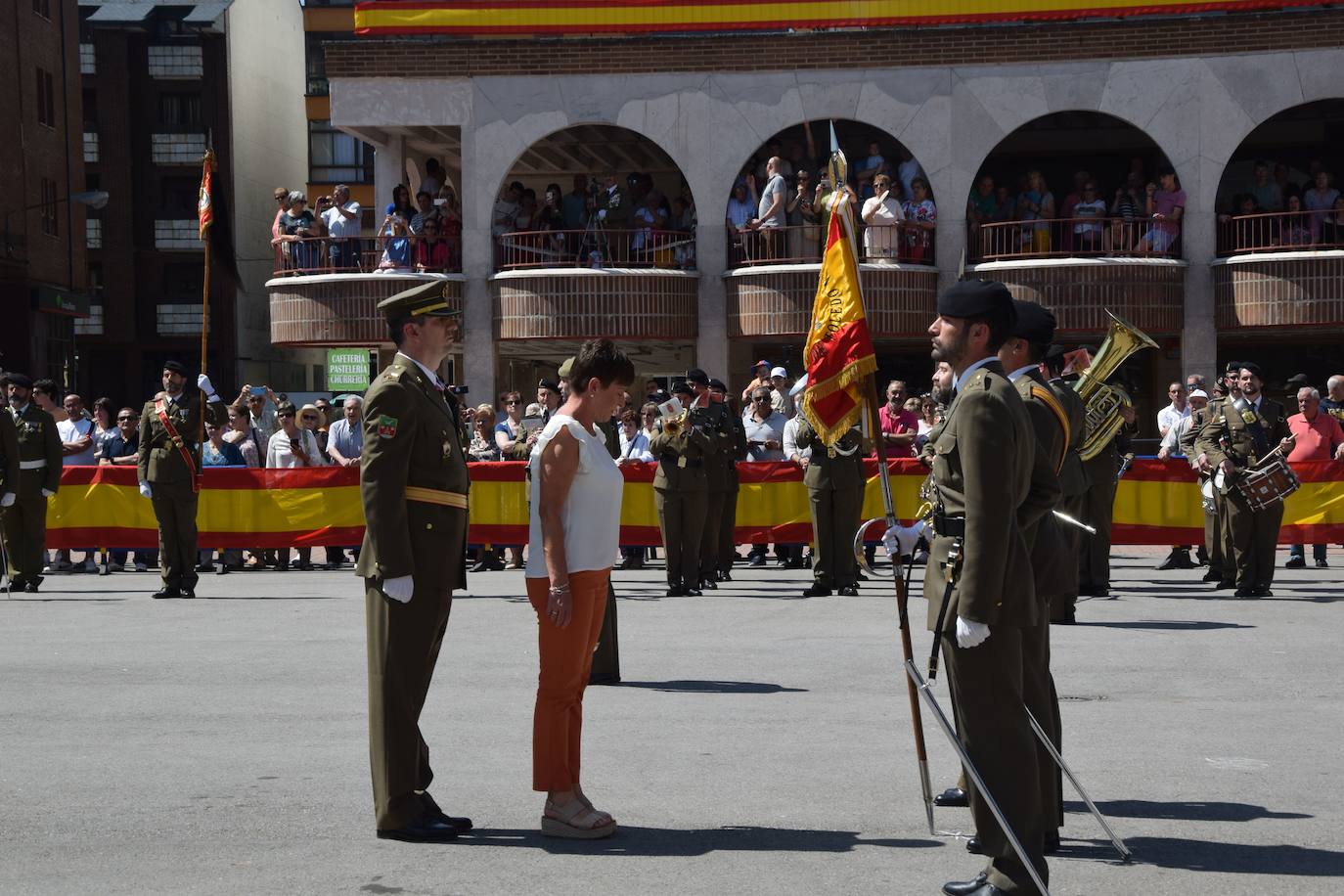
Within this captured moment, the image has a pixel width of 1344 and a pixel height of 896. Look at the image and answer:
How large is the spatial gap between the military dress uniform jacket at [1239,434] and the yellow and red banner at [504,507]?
2.89 meters

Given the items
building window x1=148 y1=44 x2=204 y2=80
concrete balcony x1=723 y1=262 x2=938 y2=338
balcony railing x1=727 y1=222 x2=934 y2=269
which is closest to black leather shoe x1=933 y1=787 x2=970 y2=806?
concrete balcony x1=723 y1=262 x2=938 y2=338

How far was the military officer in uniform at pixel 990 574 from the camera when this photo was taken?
214 inches

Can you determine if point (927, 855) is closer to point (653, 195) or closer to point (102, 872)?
point (102, 872)

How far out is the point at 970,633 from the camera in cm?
542

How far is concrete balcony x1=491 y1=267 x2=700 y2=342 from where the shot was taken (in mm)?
29234

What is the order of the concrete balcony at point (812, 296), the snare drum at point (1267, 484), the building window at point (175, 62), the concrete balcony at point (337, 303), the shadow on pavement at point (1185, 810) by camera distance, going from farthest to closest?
the building window at point (175, 62) → the concrete balcony at point (337, 303) → the concrete balcony at point (812, 296) → the snare drum at point (1267, 484) → the shadow on pavement at point (1185, 810)

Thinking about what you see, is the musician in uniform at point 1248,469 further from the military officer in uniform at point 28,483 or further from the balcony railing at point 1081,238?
the balcony railing at point 1081,238

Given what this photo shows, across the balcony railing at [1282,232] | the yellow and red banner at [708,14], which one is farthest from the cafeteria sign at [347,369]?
the balcony railing at [1282,232]

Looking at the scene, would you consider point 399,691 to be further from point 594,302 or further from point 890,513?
point 594,302

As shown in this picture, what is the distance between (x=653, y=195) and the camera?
3070 cm

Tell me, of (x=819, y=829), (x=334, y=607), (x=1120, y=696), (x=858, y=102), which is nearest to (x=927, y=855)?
(x=819, y=829)

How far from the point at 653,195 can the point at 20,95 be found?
21.4 m

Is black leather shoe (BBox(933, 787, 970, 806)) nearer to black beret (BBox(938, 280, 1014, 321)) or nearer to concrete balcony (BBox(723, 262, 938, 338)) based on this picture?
black beret (BBox(938, 280, 1014, 321))

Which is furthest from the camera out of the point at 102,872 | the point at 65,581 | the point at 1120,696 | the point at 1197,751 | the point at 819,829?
the point at 65,581
